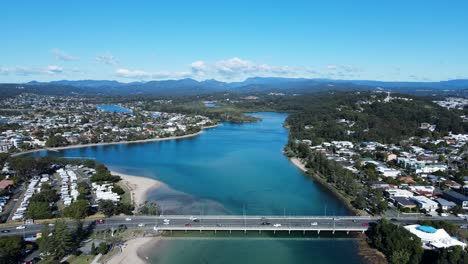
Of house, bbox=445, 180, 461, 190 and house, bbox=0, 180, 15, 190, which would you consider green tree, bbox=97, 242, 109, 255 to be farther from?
house, bbox=445, 180, 461, 190

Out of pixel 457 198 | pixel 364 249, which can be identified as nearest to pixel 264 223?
pixel 364 249

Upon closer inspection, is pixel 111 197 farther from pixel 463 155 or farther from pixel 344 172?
pixel 463 155

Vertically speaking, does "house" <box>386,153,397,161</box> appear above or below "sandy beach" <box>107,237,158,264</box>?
below

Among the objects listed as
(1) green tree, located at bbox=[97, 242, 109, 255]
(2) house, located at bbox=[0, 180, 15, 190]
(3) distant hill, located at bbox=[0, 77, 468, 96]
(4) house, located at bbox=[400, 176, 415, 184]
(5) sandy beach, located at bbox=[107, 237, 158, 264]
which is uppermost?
(3) distant hill, located at bbox=[0, 77, 468, 96]

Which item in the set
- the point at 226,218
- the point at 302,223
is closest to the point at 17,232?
the point at 226,218

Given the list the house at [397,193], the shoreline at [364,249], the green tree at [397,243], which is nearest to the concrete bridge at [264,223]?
the shoreline at [364,249]

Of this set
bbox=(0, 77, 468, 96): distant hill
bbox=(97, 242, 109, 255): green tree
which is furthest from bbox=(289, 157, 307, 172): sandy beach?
bbox=(0, 77, 468, 96): distant hill
